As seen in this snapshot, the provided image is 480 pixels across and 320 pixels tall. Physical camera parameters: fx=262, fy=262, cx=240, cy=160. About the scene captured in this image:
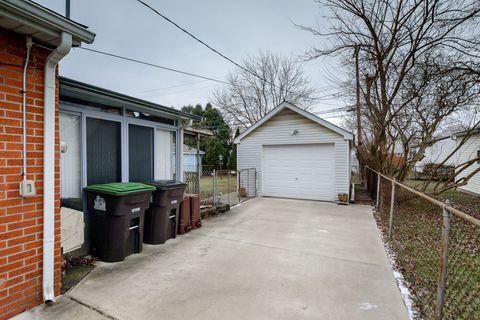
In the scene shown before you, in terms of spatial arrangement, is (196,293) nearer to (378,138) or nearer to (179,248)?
(179,248)

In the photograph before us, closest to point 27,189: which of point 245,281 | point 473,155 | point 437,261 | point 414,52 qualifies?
point 245,281

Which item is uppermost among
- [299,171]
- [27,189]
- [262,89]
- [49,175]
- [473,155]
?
[262,89]

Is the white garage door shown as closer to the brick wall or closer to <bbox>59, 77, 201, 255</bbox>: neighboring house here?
<bbox>59, 77, 201, 255</bbox>: neighboring house

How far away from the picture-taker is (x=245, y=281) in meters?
3.43

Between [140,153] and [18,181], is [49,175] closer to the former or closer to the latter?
[18,181]

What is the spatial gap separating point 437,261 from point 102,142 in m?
5.83

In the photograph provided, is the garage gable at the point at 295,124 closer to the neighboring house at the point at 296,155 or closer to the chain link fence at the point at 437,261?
the neighboring house at the point at 296,155

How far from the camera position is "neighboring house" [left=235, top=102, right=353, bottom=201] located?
32.2 ft

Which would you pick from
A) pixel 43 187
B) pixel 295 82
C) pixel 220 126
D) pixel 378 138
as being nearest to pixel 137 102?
pixel 43 187

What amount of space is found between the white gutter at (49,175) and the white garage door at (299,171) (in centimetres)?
883

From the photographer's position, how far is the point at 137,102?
4840 mm

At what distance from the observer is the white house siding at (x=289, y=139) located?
9734 mm

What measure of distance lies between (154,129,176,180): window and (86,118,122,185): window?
103cm

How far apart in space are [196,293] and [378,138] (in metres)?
8.60
